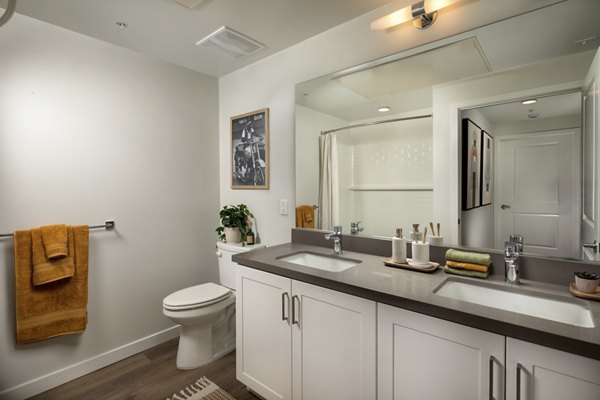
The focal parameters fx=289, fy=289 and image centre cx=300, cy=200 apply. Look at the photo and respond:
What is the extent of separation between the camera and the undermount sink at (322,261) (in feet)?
5.61

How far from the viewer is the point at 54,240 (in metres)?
1.79

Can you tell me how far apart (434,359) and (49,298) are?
7.12 feet

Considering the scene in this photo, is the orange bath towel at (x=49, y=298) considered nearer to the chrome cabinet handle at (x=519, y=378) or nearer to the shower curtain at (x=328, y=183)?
the shower curtain at (x=328, y=183)

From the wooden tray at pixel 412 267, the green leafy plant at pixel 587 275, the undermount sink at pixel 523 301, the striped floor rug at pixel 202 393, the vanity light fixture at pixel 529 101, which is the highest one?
the vanity light fixture at pixel 529 101

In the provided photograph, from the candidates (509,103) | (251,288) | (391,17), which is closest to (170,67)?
(391,17)

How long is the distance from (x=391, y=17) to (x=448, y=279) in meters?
1.35

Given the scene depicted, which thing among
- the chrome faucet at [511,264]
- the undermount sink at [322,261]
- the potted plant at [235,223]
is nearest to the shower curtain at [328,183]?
the undermount sink at [322,261]

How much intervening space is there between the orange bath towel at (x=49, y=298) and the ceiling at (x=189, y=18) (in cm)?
132

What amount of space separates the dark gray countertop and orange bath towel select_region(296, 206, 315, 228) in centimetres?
44

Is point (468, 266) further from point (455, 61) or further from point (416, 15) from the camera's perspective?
point (416, 15)

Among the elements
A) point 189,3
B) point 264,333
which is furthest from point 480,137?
point 189,3

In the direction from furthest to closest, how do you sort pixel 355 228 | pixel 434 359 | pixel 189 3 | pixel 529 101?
pixel 355 228
pixel 189 3
pixel 529 101
pixel 434 359

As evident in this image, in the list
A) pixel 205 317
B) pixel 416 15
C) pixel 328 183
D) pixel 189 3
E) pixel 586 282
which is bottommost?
pixel 205 317

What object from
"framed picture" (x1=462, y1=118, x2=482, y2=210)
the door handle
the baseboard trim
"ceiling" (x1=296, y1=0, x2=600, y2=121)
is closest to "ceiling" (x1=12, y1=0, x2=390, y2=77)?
"ceiling" (x1=296, y1=0, x2=600, y2=121)
